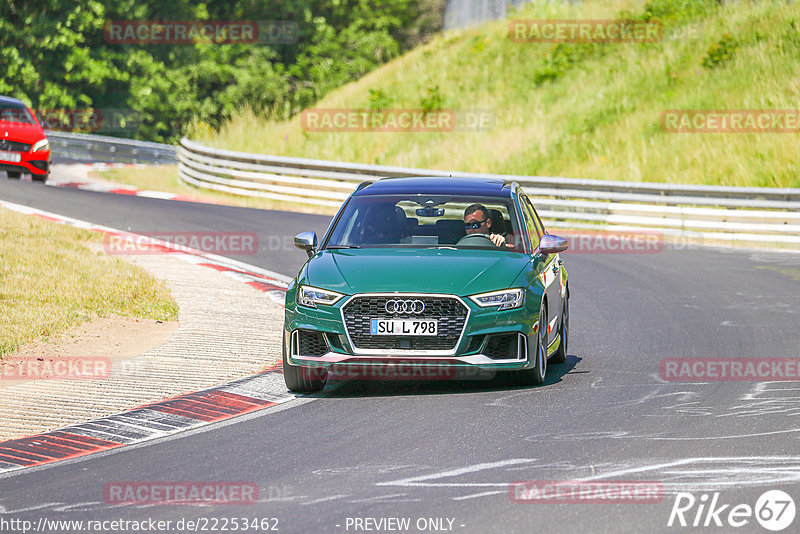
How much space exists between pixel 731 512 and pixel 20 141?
21566 mm

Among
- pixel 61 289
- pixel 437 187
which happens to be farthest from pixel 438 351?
pixel 61 289

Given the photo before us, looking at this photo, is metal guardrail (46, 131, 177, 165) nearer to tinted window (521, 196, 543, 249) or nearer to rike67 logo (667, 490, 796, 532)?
tinted window (521, 196, 543, 249)

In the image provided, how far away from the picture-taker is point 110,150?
40594 millimetres

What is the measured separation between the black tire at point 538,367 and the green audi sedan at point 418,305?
1 cm

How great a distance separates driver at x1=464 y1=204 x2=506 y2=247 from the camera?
10.4 metres

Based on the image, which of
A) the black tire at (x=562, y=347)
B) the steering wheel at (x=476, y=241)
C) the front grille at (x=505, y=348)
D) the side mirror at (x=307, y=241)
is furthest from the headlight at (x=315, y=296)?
the black tire at (x=562, y=347)

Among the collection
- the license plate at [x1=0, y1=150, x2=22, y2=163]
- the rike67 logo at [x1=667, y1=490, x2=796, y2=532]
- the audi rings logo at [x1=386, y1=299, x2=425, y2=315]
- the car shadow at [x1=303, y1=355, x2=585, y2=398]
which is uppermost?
the license plate at [x1=0, y1=150, x2=22, y2=163]

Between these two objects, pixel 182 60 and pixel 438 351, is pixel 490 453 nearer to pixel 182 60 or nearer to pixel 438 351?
pixel 438 351

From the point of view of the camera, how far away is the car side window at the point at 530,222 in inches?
420

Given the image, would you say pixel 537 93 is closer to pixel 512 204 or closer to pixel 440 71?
pixel 440 71

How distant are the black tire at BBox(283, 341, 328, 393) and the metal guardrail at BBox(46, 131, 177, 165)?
104ft

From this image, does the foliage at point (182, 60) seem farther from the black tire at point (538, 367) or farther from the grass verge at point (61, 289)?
the black tire at point (538, 367)

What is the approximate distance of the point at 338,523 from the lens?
19.8 feet

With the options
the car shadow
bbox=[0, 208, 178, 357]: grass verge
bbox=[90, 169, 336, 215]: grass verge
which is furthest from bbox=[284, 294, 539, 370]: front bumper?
bbox=[90, 169, 336, 215]: grass verge
